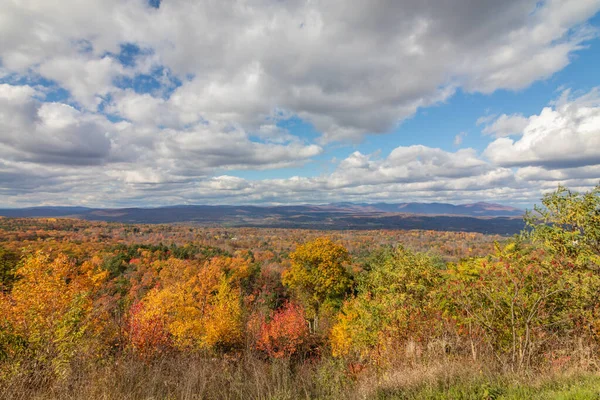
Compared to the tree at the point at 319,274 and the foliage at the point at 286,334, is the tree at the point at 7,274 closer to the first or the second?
the foliage at the point at 286,334

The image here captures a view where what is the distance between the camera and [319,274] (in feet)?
115

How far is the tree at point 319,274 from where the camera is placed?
114 ft

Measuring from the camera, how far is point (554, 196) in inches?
349

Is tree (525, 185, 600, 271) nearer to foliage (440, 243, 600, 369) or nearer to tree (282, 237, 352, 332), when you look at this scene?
foliage (440, 243, 600, 369)

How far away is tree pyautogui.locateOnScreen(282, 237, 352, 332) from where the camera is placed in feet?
114

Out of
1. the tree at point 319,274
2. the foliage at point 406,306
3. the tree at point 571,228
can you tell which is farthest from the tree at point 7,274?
the tree at point 571,228

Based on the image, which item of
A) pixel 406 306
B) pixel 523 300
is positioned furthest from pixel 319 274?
pixel 523 300

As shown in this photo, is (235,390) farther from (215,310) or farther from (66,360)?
(215,310)

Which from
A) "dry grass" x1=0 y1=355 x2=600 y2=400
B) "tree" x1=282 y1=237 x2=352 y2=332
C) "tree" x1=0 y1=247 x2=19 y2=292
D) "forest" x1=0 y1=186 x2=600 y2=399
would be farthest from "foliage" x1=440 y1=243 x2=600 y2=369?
"tree" x1=0 y1=247 x2=19 y2=292

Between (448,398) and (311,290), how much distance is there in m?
31.7

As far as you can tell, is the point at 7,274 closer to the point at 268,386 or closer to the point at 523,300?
the point at 268,386

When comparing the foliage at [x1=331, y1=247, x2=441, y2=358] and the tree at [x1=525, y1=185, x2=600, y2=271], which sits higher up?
the tree at [x1=525, y1=185, x2=600, y2=271]

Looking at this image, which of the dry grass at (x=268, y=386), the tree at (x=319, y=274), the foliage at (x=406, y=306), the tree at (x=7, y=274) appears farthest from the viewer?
the tree at (x=319, y=274)

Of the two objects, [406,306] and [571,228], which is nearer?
[571,228]
